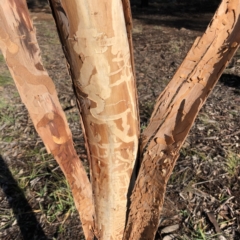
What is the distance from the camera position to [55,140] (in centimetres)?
81

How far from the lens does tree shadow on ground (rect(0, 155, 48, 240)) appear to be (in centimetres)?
190

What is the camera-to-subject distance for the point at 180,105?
76cm

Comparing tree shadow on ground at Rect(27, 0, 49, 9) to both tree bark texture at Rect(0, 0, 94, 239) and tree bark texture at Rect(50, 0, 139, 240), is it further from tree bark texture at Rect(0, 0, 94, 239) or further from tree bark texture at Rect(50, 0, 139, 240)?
tree bark texture at Rect(50, 0, 139, 240)

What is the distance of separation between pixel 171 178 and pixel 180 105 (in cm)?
146

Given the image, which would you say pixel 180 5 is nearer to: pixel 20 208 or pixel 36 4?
pixel 36 4

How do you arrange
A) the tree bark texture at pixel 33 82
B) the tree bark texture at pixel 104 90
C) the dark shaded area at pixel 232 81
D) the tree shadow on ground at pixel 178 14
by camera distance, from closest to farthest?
the tree bark texture at pixel 104 90 < the tree bark texture at pixel 33 82 < the dark shaded area at pixel 232 81 < the tree shadow on ground at pixel 178 14

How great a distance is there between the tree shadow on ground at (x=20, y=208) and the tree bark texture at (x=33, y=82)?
117 cm

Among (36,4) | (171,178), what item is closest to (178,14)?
(36,4)

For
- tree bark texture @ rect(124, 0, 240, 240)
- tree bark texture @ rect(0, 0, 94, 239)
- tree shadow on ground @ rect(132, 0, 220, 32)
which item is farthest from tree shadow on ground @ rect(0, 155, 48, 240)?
tree shadow on ground @ rect(132, 0, 220, 32)

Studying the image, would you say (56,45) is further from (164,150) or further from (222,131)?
(164,150)

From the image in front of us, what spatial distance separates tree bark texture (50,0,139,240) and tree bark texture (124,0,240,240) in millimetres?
44

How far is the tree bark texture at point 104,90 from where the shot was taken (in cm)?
57

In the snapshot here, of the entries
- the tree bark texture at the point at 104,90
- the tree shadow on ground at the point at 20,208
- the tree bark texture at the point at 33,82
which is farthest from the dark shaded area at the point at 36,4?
the tree bark texture at the point at 104,90

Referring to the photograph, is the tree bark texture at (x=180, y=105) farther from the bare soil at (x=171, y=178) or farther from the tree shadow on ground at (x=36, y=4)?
the tree shadow on ground at (x=36, y=4)
